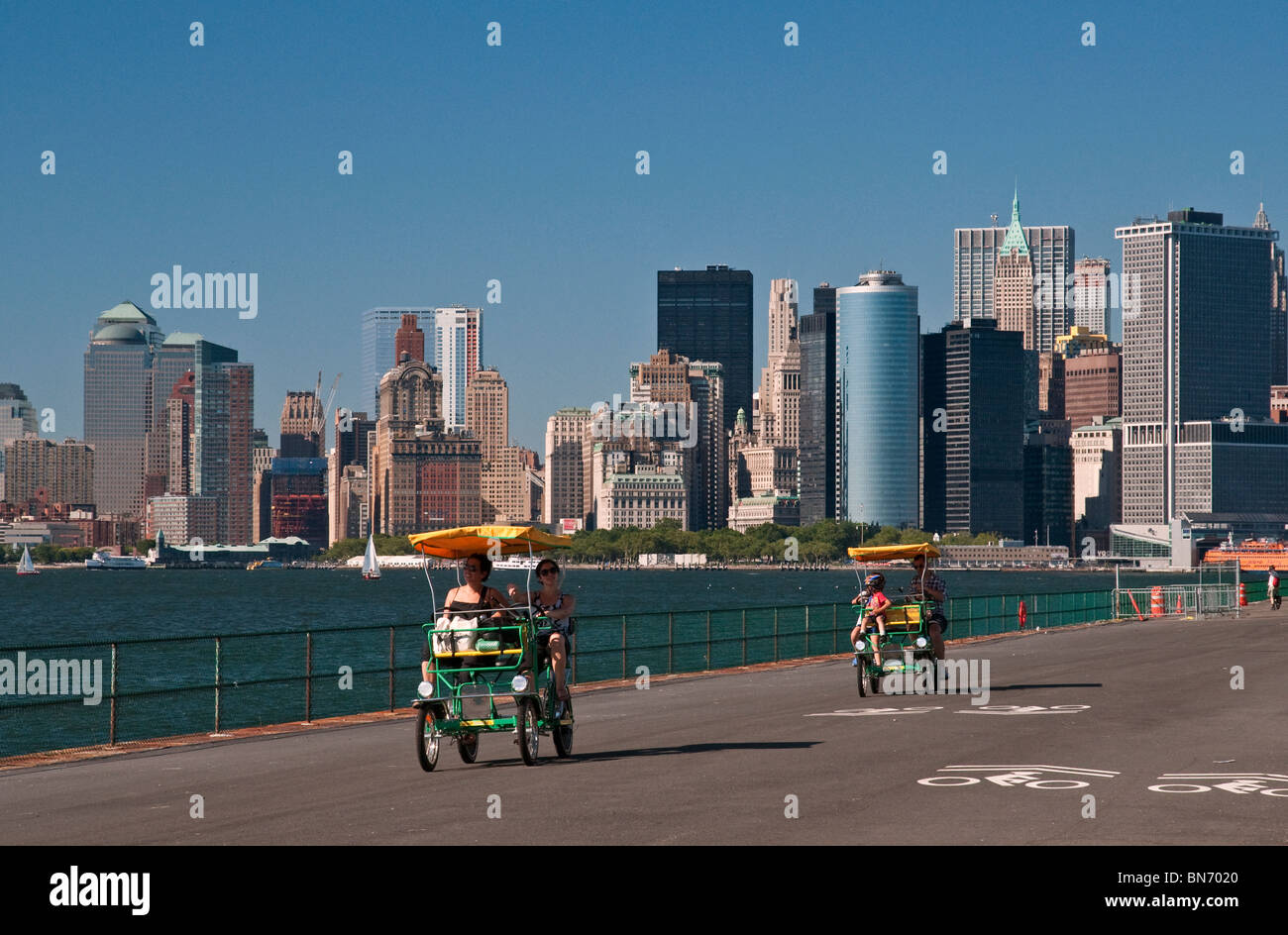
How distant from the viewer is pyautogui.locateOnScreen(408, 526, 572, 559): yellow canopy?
17.2 m

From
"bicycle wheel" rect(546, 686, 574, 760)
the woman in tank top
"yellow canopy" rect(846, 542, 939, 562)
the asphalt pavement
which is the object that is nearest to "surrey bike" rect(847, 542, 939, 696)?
"yellow canopy" rect(846, 542, 939, 562)

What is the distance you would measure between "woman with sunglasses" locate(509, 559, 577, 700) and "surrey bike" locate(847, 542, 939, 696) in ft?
29.3

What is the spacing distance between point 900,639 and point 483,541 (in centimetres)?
1090

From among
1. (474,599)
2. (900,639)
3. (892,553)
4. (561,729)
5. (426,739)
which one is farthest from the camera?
(892,553)

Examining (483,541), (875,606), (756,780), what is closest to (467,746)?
(483,541)

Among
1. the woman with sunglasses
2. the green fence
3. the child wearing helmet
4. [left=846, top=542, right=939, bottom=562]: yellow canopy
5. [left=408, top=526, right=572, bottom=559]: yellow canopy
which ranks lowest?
the green fence

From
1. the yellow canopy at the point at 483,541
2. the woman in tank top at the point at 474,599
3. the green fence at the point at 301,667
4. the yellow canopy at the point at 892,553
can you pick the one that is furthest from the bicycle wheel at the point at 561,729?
the yellow canopy at the point at 892,553

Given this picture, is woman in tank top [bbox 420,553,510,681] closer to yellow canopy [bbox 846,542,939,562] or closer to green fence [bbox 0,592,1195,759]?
green fence [bbox 0,592,1195,759]

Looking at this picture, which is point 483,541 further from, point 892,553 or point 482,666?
point 892,553

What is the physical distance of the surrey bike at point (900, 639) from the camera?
26.4 meters

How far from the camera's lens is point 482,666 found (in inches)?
679

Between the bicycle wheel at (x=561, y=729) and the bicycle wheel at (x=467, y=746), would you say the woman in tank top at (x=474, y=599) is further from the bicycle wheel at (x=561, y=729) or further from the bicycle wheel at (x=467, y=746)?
the bicycle wheel at (x=561, y=729)

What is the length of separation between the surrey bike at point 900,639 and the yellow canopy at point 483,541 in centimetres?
955

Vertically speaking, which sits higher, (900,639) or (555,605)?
(555,605)
